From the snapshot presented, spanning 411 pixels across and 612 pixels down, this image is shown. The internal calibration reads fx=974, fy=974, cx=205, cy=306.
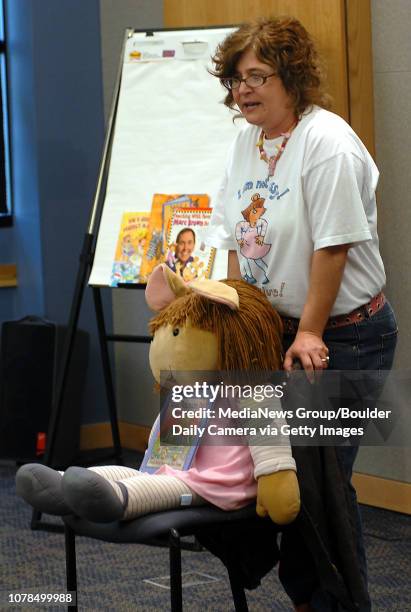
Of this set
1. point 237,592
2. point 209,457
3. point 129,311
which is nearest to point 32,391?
point 129,311

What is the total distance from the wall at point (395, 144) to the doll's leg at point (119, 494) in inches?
58.5

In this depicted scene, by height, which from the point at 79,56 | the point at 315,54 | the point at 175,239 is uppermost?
the point at 79,56

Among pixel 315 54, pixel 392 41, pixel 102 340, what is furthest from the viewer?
pixel 102 340

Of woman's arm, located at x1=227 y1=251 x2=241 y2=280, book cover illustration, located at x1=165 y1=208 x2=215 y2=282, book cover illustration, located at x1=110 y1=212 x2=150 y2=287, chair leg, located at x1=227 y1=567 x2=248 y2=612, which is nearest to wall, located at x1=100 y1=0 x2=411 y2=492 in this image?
book cover illustration, located at x1=165 y1=208 x2=215 y2=282

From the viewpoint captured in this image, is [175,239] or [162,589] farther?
[175,239]

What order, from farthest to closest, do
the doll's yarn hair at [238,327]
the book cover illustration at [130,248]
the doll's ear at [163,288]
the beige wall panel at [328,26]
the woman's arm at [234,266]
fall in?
the book cover illustration at [130,248]
the beige wall panel at [328,26]
the woman's arm at [234,266]
the doll's ear at [163,288]
the doll's yarn hair at [238,327]

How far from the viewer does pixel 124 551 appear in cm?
294

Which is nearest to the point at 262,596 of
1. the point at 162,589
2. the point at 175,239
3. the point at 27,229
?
the point at 162,589

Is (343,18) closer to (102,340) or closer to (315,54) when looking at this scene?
(315,54)

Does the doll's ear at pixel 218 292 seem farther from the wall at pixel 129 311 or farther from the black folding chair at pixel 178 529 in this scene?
the wall at pixel 129 311

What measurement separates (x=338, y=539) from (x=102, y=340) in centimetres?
211

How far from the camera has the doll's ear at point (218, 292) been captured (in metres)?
1.71

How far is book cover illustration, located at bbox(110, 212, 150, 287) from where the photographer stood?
3.15 metres

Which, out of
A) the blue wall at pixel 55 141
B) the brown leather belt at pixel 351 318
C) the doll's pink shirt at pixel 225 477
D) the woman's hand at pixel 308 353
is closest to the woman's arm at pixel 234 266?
the brown leather belt at pixel 351 318
